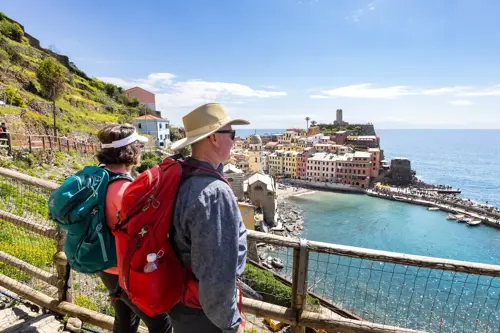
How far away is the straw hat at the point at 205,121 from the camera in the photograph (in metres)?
1.44

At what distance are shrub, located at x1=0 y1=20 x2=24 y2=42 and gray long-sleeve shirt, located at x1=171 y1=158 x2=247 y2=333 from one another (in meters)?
47.0

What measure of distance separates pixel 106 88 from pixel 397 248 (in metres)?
46.4

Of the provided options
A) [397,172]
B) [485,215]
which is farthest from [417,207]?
[397,172]

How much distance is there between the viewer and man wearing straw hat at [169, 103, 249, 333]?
1288mm

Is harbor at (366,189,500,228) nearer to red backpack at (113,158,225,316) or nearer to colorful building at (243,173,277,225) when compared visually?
colorful building at (243,173,277,225)

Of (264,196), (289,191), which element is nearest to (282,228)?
(264,196)

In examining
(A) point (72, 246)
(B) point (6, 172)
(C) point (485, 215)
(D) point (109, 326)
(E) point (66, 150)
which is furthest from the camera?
(C) point (485, 215)

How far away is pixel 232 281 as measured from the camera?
1327mm

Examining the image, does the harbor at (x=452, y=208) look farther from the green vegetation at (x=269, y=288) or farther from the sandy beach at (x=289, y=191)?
the green vegetation at (x=269, y=288)

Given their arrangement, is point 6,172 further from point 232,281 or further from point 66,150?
point 66,150

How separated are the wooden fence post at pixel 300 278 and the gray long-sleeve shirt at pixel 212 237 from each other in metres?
0.89

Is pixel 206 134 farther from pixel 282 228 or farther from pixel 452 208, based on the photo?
pixel 452 208

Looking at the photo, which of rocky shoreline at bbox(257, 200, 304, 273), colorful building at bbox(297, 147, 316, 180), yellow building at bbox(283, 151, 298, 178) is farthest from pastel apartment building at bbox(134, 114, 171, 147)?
colorful building at bbox(297, 147, 316, 180)

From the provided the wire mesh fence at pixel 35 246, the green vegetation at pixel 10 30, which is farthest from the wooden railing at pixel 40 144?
the green vegetation at pixel 10 30
